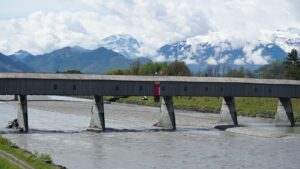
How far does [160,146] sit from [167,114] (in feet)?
45.0

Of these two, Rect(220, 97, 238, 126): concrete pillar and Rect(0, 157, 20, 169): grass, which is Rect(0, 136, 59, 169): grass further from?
Rect(220, 97, 238, 126): concrete pillar

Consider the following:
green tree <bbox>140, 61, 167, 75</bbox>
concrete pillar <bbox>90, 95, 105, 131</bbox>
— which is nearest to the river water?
concrete pillar <bbox>90, 95, 105, 131</bbox>

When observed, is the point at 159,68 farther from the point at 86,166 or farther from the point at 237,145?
the point at 86,166

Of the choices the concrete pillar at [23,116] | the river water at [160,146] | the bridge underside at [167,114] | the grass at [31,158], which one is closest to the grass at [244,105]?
the bridge underside at [167,114]

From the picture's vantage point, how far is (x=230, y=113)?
55875 millimetres

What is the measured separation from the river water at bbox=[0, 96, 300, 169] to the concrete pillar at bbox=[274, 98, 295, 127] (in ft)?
13.7

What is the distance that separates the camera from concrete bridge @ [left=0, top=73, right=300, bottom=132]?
4797cm

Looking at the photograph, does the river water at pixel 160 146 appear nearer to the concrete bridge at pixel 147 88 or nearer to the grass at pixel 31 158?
the concrete bridge at pixel 147 88

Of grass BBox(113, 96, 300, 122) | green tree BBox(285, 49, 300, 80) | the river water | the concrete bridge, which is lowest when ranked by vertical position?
the river water

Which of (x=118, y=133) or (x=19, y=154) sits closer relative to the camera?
(x=19, y=154)

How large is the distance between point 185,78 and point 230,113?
19.0ft

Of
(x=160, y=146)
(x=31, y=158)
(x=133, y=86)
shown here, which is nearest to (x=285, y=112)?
(x=133, y=86)

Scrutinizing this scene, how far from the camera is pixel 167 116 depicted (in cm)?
5222

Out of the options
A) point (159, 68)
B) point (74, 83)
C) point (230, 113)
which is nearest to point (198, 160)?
point (74, 83)
